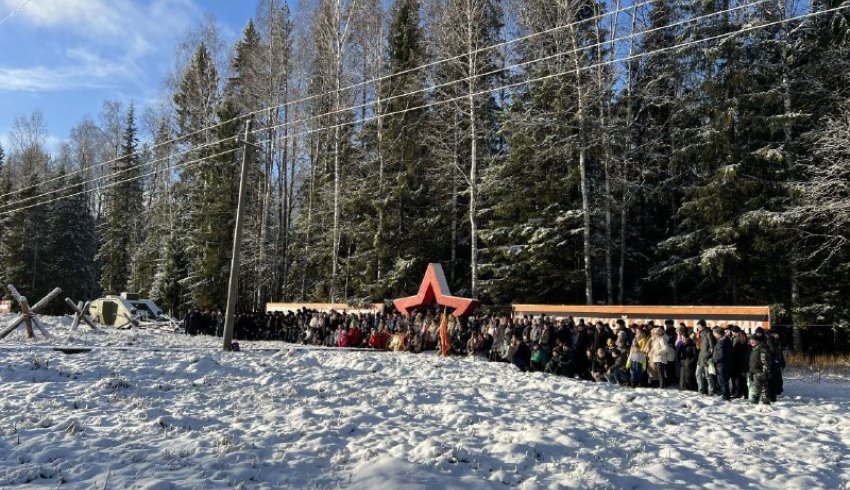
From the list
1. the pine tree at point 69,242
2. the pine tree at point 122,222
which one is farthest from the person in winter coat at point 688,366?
the pine tree at point 69,242

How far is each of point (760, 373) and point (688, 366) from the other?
201cm

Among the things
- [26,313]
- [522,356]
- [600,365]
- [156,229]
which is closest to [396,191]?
[522,356]

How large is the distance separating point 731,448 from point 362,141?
94.0ft

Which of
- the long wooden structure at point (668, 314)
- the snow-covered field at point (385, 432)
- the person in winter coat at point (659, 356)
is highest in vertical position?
the long wooden structure at point (668, 314)

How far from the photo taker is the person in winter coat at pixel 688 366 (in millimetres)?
13414

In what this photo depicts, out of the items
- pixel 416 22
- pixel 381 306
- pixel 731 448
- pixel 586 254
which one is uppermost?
pixel 416 22

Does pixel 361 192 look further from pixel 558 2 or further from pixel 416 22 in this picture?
pixel 558 2

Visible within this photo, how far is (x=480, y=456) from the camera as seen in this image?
22.5 ft

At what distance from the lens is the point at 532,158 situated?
84.4 feet

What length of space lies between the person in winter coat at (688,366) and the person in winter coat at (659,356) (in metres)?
0.35

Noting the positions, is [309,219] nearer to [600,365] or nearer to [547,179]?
[547,179]

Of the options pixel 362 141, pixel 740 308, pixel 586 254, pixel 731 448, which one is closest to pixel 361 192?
pixel 362 141

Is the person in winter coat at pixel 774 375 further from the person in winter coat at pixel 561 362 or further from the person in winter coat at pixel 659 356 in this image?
the person in winter coat at pixel 561 362

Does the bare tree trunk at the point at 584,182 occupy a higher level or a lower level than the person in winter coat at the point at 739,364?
higher
